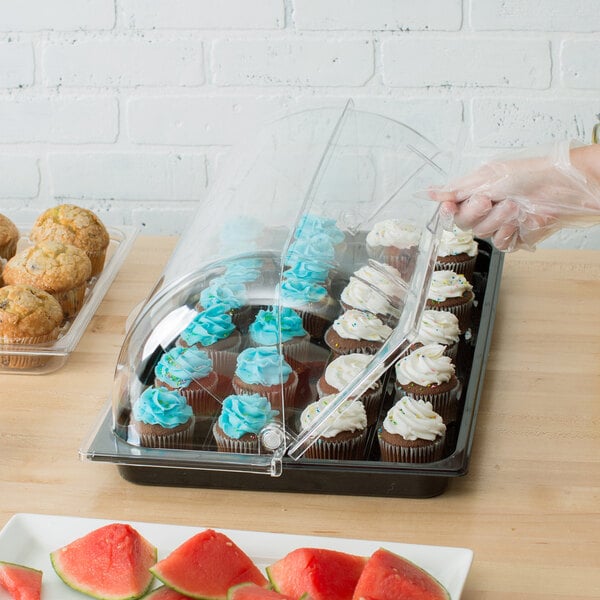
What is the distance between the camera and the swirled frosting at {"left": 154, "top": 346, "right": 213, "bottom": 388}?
4.53ft

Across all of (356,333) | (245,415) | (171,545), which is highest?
(356,333)

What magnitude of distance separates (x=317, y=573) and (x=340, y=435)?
0.29 m

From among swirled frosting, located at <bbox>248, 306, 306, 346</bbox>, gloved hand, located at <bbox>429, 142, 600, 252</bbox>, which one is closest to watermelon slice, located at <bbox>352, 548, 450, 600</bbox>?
swirled frosting, located at <bbox>248, 306, 306, 346</bbox>

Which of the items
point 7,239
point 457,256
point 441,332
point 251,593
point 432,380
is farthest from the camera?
point 7,239

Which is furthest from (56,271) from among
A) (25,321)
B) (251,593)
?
(251,593)

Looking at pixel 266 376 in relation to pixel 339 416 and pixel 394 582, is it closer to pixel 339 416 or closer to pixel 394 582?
pixel 339 416

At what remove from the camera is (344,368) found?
136 cm

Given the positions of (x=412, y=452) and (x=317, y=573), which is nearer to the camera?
(x=317, y=573)

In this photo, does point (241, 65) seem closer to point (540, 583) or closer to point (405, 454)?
point (405, 454)

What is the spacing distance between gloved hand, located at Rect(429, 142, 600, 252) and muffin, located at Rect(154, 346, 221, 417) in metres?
0.44

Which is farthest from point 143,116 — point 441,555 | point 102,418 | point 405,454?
point 441,555

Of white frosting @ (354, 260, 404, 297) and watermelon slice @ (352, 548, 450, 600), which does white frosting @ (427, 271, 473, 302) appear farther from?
watermelon slice @ (352, 548, 450, 600)

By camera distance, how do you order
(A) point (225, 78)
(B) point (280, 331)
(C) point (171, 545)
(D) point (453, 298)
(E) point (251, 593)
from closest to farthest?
(E) point (251, 593) → (C) point (171, 545) → (B) point (280, 331) → (D) point (453, 298) → (A) point (225, 78)

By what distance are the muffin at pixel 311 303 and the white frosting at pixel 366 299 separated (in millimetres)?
26
